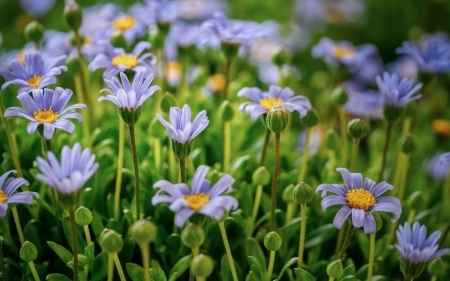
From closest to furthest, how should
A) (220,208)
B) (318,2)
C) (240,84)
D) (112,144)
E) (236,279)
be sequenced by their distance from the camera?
(220,208) → (236,279) → (112,144) → (240,84) → (318,2)

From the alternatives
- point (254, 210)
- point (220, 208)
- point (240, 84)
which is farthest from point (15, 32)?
point (220, 208)

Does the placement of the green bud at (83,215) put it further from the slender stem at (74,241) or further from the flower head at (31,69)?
the flower head at (31,69)

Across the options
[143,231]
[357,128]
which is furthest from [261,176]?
[143,231]

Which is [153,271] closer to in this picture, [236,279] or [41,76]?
[236,279]

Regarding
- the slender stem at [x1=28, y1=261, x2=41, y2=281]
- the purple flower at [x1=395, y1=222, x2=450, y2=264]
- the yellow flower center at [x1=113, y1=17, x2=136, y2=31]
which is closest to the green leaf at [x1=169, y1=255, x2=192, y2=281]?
the slender stem at [x1=28, y1=261, x2=41, y2=281]

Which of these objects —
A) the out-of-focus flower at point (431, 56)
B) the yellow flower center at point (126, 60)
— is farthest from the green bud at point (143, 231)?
the out-of-focus flower at point (431, 56)

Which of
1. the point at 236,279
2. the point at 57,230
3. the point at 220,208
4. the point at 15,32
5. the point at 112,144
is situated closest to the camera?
the point at 220,208

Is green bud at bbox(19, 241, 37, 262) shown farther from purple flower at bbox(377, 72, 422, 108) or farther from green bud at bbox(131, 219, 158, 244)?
purple flower at bbox(377, 72, 422, 108)

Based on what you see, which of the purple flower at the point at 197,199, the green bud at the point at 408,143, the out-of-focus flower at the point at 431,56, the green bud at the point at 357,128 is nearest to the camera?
the purple flower at the point at 197,199
